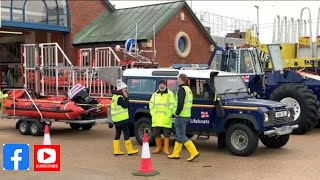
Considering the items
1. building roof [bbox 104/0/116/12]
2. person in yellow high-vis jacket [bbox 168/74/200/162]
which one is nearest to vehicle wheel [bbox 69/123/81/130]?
person in yellow high-vis jacket [bbox 168/74/200/162]

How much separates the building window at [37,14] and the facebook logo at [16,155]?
17.0 m

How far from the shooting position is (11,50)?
30719 mm

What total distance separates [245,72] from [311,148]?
4565mm

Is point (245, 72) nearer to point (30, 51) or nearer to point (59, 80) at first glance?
point (59, 80)

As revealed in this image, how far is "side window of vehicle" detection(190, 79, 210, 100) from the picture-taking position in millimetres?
10922

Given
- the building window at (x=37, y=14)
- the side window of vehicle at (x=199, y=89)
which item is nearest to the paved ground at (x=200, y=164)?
the side window of vehicle at (x=199, y=89)

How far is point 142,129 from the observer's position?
11.9 meters

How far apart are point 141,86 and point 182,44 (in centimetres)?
1548

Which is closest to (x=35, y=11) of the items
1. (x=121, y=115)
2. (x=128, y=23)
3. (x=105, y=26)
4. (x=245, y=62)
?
(x=105, y=26)

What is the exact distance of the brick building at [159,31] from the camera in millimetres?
24719

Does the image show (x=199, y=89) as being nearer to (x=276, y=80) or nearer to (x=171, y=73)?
(x=171, y=73)

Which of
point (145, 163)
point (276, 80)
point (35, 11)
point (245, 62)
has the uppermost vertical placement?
point (35, 11)

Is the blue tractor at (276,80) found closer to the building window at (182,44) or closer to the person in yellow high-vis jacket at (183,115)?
the person in yellow high-vis jacket at (183,115)

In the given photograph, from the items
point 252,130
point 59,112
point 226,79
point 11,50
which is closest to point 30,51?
point 59,112
